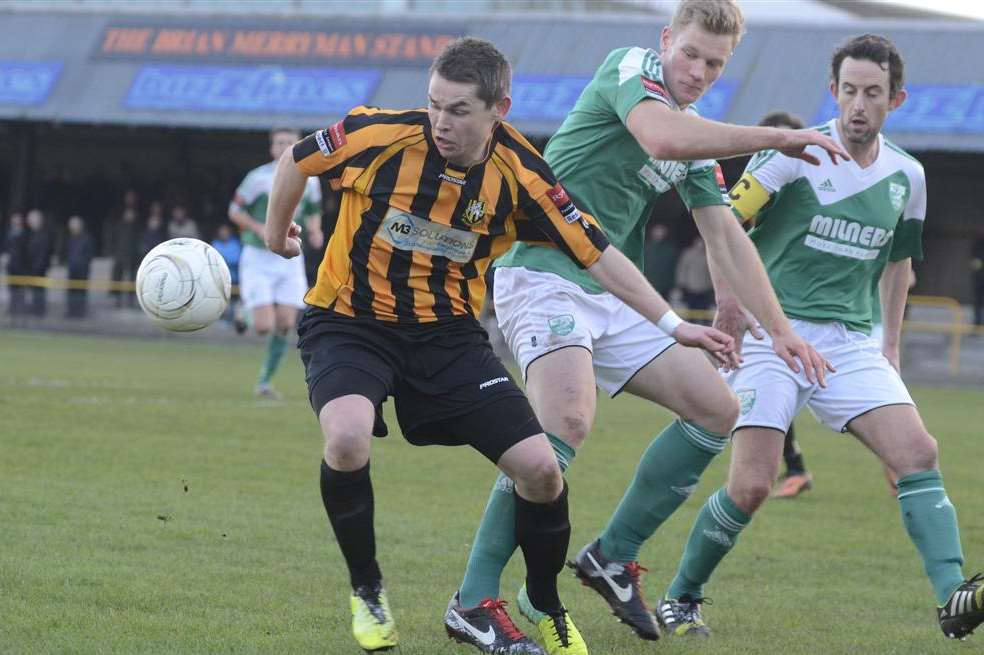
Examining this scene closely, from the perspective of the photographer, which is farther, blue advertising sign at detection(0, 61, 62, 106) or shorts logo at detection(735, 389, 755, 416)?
blue advertising sign at detection(0, 61, 62, 106)

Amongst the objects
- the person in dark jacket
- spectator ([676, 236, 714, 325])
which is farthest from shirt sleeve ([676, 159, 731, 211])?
the person in dark jacket

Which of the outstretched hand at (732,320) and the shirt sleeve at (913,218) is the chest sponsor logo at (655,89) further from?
the shirt sleeve at (913,218)

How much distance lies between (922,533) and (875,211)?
3.84 ft

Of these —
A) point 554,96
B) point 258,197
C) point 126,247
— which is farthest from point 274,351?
point 126,247

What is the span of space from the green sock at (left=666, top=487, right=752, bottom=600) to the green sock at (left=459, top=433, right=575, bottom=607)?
0.64 meters

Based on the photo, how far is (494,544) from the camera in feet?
16.2

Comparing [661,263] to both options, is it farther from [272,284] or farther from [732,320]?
[732,320]

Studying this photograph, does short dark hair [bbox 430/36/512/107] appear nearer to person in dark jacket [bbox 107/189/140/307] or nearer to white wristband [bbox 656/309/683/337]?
white wristband [bbox 656/309/683/337]

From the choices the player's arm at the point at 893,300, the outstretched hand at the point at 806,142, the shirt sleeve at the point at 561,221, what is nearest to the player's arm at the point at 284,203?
the shirt sleeve at the point at 561,221

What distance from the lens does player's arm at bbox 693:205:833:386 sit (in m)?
4.67

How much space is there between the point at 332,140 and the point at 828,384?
6.62ft

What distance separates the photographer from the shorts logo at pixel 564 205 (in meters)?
4.68

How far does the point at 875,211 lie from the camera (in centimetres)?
552

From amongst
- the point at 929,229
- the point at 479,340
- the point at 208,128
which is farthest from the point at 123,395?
the point at 929,229
